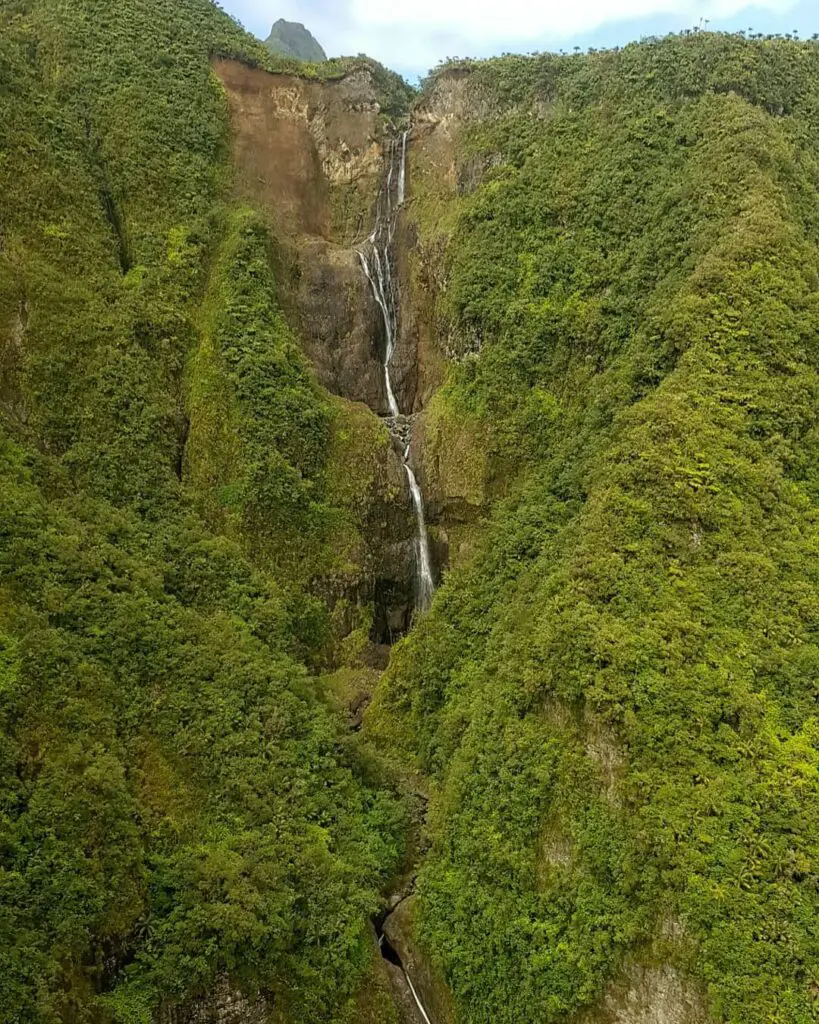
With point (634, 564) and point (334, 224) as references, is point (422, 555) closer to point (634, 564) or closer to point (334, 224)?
point (634, 564)

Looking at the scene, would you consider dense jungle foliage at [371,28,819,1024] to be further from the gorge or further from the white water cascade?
the white water cascade

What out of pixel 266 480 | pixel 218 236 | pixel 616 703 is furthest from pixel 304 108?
pixel 616 703

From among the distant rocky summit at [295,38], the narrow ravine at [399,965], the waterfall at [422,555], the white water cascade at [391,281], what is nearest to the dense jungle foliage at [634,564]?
the narrow ravine at [399,965]

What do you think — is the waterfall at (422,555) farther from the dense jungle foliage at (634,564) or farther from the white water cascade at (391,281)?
the dense jungle foliage at (634,564)

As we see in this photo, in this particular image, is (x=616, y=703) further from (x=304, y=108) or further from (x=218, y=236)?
(x=304, y=108)

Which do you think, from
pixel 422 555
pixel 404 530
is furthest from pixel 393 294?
pixel 422 555
